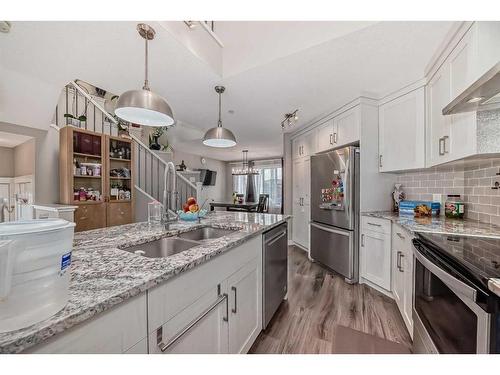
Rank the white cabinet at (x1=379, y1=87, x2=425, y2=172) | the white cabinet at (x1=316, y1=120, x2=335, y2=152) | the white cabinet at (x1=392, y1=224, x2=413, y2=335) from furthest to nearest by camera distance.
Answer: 1. the white cabinet at (x1=316, y1=120, x2=335, y2=152)
2. the white cabinet at (x1=379, y1=87, x2=425, y2=172)
3. the white cabinet at (x1=392, y1=224, x2=413, y2=335)

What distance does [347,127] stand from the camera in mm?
2840

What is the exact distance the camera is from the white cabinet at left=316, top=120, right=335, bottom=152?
3171 millimetres

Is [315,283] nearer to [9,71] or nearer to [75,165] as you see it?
[75,165]

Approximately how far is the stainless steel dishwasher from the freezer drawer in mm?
985

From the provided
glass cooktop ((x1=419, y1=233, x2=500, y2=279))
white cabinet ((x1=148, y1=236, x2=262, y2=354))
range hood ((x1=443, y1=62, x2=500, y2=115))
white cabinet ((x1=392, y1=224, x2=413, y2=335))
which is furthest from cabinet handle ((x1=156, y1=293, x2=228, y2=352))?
range hood ((x1=443, y1=62, x2=500, y2=115))

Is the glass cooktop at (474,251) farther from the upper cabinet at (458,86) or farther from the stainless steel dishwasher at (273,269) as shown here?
the stainless steel dishwasher at (273,269)

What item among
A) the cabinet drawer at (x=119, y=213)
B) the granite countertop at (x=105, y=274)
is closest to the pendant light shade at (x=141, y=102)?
the granite countertop at (x=105, y=274)

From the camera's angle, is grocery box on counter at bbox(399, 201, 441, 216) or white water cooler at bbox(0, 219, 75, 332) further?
grocery box on counter at bbox(399, 201, 441, 216)

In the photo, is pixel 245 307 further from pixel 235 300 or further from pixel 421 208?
pixel 421 208

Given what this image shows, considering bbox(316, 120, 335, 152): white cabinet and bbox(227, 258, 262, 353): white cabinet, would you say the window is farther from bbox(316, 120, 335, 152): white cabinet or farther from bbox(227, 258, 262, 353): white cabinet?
bbox(227, 258, 262, 353): white cabinet

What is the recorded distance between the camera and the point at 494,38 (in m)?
1.32

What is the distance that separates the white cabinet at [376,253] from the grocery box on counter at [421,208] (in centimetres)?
32

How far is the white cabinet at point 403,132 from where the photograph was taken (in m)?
2.20

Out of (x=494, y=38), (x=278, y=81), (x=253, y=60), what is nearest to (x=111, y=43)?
(x=253, y=60)
